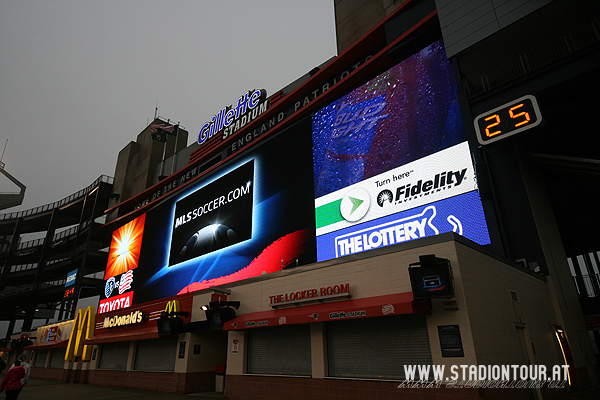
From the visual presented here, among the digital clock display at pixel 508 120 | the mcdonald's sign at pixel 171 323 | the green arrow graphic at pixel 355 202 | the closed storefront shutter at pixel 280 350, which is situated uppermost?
the digital clock display at pixel 508 120

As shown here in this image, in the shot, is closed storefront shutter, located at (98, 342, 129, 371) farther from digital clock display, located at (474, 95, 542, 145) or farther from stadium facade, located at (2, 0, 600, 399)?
digital clock display, located at (474, 95, 542, 145)

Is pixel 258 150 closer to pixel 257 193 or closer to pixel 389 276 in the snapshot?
pixel 257 193

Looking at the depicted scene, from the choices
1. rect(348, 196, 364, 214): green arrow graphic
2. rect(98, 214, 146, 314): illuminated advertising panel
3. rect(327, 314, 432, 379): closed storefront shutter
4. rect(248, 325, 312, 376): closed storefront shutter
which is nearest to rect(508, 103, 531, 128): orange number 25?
rect(348, 196, 364, 214): green arrow graphic

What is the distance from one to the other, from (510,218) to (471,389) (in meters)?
7.74

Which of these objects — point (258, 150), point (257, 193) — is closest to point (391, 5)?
point (258, 150)

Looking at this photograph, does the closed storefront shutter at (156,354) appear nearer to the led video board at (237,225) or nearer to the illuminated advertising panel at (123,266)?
the led video board at (237,225)

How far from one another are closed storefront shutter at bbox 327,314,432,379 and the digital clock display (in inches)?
287

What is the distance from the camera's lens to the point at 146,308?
757 inches

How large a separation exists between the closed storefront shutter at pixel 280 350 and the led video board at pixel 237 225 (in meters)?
6.21

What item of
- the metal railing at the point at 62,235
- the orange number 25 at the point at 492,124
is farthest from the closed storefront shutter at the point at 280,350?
the metal railing at the point at 62,235

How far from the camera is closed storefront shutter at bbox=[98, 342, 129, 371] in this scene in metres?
20.2

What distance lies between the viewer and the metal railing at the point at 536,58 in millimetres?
→ 12047

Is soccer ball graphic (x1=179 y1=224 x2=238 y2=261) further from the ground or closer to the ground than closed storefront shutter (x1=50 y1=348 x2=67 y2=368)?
further from the ground

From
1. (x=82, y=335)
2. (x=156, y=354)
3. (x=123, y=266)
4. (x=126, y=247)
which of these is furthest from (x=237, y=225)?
(x=126, y=247)
